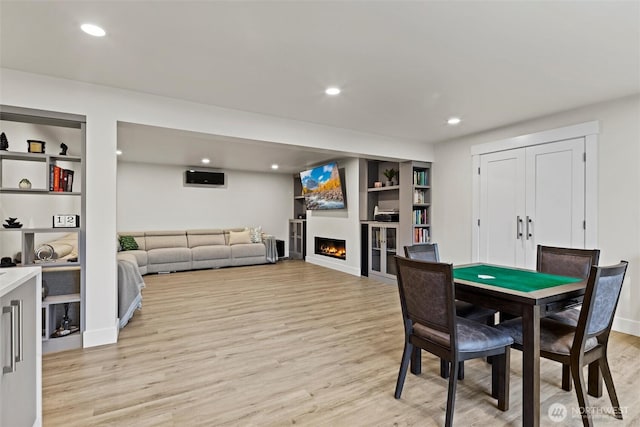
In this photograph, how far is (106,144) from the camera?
298 centimetres

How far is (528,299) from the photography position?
1785 millimetres

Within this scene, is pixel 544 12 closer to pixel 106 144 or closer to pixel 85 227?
pixel 106 144

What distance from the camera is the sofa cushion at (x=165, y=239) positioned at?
6981 millimetres

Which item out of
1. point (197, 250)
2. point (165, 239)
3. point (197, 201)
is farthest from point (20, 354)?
point (197, 201)

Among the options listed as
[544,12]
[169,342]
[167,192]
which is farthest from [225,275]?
[544,12]

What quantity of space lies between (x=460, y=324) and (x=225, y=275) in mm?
5171

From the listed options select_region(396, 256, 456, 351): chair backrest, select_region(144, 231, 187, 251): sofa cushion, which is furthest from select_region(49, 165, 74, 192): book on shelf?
select_region(144, 231, 187, 251): sofa cushion

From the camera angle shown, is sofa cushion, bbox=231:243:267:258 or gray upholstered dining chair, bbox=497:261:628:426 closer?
gray upholstered dining chair, bbox=497:261:628:426

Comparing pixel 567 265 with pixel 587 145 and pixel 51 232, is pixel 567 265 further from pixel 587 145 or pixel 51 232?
pixel 51 232

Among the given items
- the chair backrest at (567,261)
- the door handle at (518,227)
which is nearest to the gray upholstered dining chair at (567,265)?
the chair backrest at (567,261)

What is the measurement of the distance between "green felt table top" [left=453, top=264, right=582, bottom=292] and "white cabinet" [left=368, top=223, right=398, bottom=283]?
280 cm

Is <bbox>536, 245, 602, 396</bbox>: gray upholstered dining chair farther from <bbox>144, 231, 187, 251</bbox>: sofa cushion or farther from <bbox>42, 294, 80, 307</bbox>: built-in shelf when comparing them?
<bbox>144, 231, 187, 251</bbox>: sofa cushion

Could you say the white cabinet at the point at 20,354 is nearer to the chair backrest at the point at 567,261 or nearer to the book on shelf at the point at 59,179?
the book on shelf at the point at 59,179

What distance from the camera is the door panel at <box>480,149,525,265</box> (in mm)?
4168
